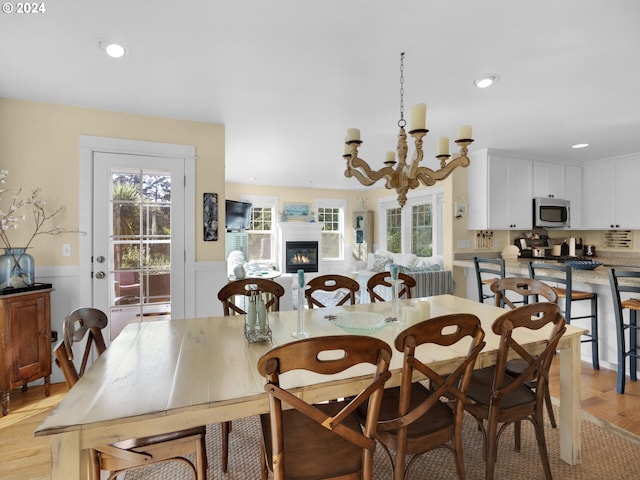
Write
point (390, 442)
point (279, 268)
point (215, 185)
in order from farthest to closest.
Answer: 1. point (279, 268)
2. point (215, 185)
3. point (390, 442)

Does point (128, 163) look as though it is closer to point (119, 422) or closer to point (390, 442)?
point (119, 422)

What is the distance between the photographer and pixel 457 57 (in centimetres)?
208

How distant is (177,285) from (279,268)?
4.13 meters

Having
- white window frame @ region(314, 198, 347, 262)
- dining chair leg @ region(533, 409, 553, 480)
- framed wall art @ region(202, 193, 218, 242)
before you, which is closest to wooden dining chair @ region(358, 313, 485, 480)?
dining chair leg @ region(533, 409, 553, 480)

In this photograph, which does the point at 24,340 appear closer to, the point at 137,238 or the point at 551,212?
the point at 137,238

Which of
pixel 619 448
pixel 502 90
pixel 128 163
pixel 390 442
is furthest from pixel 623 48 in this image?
pixel 128 163

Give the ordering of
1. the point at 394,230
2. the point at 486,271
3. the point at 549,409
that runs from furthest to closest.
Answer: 1. the point at 394,230
2. the point at 486,271
3. the point at 549,409

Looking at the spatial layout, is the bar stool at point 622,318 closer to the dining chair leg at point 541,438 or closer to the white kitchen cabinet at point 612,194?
the dining chair leg at point 541,438

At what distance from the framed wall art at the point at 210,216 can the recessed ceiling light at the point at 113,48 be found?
1.45m

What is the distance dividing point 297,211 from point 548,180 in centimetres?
475

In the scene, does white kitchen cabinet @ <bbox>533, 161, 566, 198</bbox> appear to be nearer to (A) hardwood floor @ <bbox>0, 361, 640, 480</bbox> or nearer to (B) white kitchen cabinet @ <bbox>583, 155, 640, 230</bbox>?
(B) white kitchen cabinet @ <bbox>583, 155, 640, 230</bbox>

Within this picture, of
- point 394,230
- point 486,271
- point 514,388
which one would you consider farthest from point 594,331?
point 394,230

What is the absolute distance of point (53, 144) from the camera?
2.85 meters

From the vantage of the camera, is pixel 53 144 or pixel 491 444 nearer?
pixel 491 444
